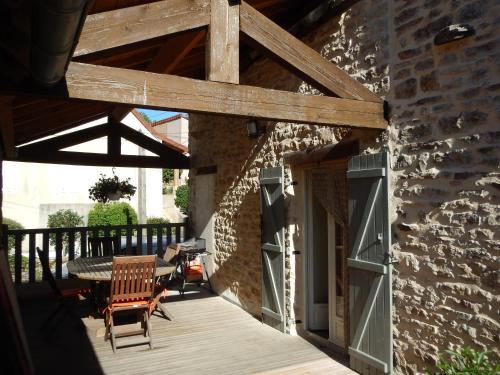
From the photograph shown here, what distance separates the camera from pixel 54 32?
1586 millimetres

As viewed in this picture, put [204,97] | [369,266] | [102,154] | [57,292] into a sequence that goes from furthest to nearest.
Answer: [102,154], [57,292], [369,266], [204,97]

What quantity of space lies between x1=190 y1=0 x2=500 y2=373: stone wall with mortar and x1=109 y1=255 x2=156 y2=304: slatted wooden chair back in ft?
7.56

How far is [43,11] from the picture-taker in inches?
57.0

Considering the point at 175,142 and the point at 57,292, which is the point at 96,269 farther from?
the point at 175,142

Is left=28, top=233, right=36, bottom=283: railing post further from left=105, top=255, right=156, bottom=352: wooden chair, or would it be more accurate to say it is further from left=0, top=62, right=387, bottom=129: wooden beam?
left=0, top=62, right=387, bottom=129: wooden beam

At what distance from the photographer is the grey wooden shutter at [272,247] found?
500 cm

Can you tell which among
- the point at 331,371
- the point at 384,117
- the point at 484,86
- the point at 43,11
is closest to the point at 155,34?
the point at 43,11

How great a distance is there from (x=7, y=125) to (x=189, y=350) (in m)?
3.13

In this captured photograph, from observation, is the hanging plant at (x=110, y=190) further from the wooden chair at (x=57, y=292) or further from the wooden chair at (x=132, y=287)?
the wooden chair at (x=132, y=287)

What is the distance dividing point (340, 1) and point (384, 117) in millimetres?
1365

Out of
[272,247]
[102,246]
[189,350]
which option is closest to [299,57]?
[272,247]

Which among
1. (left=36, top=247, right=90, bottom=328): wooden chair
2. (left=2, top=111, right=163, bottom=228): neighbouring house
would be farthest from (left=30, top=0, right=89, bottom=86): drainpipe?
(left=2, top=111, right=163, bottom=228): neighbouring house

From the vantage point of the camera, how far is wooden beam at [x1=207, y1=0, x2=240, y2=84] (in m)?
3.01

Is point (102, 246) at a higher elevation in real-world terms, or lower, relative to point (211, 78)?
lower
